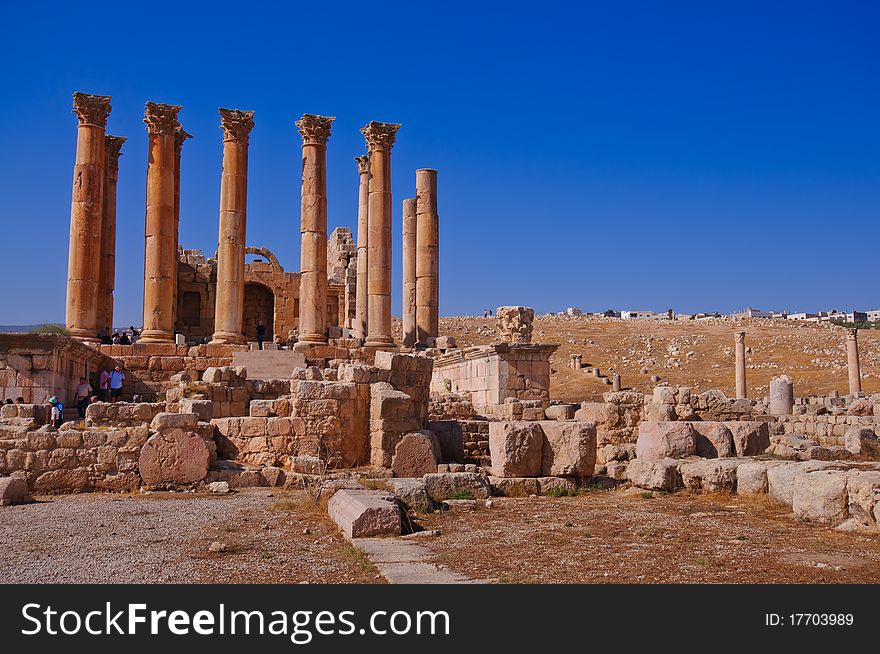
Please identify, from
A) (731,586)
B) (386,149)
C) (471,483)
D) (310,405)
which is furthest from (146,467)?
(386,149)

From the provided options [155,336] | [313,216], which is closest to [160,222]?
[155,336]

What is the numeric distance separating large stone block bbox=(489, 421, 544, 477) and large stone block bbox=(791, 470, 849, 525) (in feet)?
13.1

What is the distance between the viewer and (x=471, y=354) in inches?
1022

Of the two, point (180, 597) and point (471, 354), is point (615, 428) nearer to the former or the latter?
point (471, 354)

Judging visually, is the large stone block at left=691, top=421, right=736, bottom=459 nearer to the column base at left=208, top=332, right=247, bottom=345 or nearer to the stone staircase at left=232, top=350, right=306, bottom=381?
the stone staircase at left=232, top=350, right=306, bottom=381

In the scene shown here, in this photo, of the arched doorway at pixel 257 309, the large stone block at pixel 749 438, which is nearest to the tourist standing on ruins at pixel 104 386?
the large stone block at pixel 749 438

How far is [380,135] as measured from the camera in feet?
98.5

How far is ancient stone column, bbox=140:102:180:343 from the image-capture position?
27234mm

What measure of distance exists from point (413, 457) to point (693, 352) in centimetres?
5381

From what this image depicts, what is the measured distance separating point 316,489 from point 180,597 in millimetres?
6136

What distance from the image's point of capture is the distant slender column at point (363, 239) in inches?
1293

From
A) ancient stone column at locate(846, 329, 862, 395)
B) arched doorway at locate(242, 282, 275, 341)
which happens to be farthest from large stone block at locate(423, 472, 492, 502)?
arched doorway at locate(242, 282, 275, 341)

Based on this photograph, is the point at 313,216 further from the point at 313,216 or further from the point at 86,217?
the point at 86,217

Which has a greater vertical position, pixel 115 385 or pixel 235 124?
pixel 235 124
